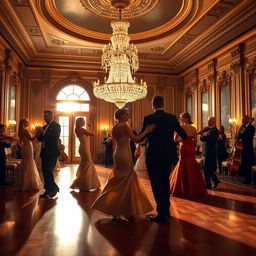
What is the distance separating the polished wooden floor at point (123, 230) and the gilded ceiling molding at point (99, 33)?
18.2ft

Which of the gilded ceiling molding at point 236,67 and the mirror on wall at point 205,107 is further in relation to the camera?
the mirror on wall at point 205,107

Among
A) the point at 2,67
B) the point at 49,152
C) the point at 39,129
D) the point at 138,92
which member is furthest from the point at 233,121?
the point at 2,67

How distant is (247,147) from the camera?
7.16 meters

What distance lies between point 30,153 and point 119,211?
124 inches

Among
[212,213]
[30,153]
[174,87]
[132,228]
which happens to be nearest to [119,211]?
[132,228]

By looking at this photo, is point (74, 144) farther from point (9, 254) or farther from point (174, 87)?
point (9, 254)

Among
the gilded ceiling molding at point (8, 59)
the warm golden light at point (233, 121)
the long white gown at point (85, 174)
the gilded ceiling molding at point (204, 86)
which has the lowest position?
the long white gown at point (85, 174)

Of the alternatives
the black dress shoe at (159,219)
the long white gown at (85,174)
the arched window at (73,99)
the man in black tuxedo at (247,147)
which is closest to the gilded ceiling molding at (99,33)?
the arched window at (73,99)

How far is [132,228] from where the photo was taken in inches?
131

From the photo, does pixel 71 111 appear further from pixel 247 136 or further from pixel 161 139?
pixel 161 139

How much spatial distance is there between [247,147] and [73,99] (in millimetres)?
8205

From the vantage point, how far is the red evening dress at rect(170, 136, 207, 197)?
5.29m

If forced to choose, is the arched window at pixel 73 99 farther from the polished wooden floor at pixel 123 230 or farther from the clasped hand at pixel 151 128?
the clasped hand at pixel 151 128

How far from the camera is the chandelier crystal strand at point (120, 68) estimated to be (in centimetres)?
833
